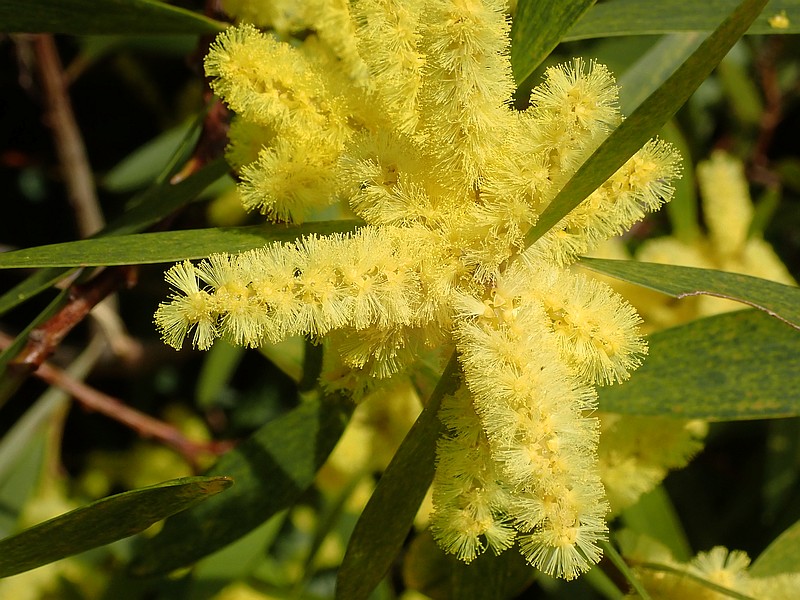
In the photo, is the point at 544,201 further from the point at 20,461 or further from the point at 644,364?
the point at 20,461

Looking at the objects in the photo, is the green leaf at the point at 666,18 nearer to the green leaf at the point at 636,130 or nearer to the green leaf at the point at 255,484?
the green leaf at the point at 636,130

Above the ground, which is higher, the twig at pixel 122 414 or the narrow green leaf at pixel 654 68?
the narrow green leaf at pixel 654 68

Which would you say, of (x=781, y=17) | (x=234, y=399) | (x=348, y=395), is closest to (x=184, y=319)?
(x=348, y=395)

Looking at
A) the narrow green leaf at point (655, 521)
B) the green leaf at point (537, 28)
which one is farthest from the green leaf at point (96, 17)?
the narrow green leaf at point (655, 521)

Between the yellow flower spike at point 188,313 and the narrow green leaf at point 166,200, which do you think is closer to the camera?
the yellow flower spike at point 188,313

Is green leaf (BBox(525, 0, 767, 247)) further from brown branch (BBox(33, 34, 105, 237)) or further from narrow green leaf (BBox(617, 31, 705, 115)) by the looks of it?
brown branch (BBox(33, 34, 105, 237))

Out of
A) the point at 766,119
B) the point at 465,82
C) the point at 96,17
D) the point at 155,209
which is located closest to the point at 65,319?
the point at 155,209
